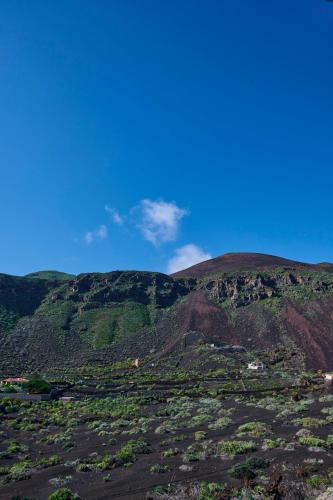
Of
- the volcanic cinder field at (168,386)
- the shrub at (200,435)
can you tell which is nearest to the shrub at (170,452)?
the volcanic cinder field at (168,386)

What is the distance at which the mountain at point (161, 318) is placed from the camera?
234ft

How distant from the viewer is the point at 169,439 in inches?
833

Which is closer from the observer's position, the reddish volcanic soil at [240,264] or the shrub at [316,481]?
the shrub at [316,481]

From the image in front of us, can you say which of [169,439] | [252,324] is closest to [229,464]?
[169,439]

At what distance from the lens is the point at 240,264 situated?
134m

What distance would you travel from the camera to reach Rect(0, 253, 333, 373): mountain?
2813 inches

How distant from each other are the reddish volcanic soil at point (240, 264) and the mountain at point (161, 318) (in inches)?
670

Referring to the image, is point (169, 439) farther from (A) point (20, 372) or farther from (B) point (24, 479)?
(A) point (20, 372)

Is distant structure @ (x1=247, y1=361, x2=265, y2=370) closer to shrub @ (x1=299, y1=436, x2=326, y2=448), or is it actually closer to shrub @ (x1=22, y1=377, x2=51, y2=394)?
shrub @ (x1=22, y1=377, x2=51, y2=394)

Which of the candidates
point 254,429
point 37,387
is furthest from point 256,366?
point 254,429

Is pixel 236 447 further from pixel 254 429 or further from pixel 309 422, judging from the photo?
pixel 309 422

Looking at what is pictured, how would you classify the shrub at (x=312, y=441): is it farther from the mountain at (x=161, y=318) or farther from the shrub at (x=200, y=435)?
the mountain at (x=161, y=318)

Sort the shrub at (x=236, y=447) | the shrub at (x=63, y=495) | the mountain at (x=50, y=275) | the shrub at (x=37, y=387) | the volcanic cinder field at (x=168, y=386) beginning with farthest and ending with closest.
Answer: the mountain at (x=50, y=275), the shrub at (x=37, y=387), the shrub at (x=236, y=447), the volcanic cinder field at (x=168, y=386), the shrub at (x=63, y=495)

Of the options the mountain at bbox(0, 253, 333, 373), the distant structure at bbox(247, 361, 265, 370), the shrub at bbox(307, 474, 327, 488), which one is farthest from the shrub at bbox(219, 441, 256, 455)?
the mountain at bbox(0, 253, 333, 373)
